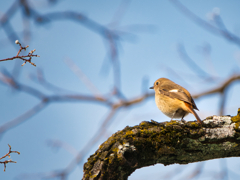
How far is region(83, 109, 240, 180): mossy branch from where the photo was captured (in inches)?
95.0

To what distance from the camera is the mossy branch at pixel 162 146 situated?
2.41 m

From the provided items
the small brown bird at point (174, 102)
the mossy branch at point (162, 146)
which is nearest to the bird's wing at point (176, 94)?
the small brown bird at point (174, 102)

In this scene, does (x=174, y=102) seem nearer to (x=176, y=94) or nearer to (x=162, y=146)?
(x=176, y=94)

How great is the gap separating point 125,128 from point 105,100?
3160mm

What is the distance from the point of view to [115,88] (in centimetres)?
555

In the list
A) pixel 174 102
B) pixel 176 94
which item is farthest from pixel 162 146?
pixel 176 94

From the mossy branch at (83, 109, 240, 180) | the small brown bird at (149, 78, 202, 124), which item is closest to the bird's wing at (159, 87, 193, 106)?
the small brown bird at (149, 78, 202, 124)

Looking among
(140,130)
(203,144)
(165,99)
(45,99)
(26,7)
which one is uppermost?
(26,7)

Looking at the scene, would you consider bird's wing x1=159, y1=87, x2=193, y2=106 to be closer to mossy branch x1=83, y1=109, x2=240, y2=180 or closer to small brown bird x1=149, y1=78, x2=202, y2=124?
small brown bird x1=149, y1=78, x2=202, y2=124

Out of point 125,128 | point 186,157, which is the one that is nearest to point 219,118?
point 186,157

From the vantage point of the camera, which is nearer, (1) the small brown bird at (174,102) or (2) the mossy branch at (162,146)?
(2) the mossy branch at (162,146)

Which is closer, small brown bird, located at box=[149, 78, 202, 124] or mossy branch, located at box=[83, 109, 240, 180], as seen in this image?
mossy branch, located at box=[83, 109, 240, 180]

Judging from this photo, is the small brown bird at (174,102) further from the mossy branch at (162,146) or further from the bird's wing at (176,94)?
the mossy branch at (162,146)

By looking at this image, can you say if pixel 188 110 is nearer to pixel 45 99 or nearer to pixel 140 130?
pixel 140 130
